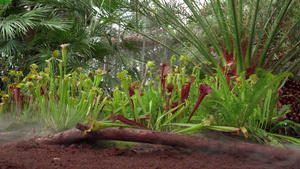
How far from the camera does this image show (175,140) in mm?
923

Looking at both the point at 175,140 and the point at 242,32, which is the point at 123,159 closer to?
the point at 175,140

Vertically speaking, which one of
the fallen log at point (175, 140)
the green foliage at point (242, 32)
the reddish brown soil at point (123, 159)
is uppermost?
the green foliage at point (242, 32)

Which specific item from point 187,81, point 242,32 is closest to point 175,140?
point 187,81

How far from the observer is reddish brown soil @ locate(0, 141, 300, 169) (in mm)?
679

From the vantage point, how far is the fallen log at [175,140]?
85 cm

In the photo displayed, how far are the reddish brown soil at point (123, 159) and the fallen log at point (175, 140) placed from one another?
0.07 ft

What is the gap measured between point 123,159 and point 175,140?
232mm

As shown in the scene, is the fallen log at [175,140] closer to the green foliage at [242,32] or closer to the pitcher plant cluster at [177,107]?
the pitcher plant cluster at [177,107]

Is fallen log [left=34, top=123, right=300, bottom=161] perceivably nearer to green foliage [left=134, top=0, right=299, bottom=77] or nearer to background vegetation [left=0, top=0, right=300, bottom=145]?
background vegetation [left=0, top=0, right=300, bottom=145]

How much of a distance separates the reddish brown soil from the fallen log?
0.07ft

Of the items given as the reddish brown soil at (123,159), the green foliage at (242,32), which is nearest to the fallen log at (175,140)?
the reddish brown soil at (123,159)

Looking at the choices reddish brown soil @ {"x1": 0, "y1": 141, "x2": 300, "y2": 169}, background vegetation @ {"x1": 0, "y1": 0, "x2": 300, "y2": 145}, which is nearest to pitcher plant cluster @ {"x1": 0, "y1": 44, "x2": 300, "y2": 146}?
background vegetation @ {"x1": 0, "y1": 0, "x2": 300, "y2": 145}

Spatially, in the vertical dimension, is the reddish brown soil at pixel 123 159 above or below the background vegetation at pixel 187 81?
below

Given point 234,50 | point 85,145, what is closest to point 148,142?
point 85,145
